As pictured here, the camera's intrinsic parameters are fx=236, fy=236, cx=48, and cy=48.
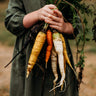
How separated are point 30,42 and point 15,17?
19cm

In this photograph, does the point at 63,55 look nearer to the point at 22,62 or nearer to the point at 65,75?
the point at 65,75

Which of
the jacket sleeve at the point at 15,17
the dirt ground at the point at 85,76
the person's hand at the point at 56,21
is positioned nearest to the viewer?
the person's hand at the point at 56,21

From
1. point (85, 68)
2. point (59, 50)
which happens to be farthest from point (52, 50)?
point (85, 68)

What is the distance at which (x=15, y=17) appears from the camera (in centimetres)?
149

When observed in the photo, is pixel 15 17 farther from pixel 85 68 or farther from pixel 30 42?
pixel 85 68

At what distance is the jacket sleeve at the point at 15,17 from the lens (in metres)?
1.48

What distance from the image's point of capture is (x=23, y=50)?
60.3 inches

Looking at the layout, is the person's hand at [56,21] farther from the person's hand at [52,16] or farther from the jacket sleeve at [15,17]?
the jacket sleeve at [15,17]

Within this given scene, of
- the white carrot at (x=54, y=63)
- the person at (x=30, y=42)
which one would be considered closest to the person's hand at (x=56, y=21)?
the person at (x=30, y=42)

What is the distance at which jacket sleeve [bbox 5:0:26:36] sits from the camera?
148 cm

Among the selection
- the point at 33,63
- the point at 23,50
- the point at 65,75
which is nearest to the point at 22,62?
the point at 23,50

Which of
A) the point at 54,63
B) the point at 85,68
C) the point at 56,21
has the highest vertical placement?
the point at 56,21

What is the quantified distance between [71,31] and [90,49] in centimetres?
380

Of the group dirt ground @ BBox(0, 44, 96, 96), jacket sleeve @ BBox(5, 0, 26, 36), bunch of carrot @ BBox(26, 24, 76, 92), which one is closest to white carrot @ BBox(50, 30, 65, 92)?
bunch of carrot @ BBox(26, 24, 76, 92)
